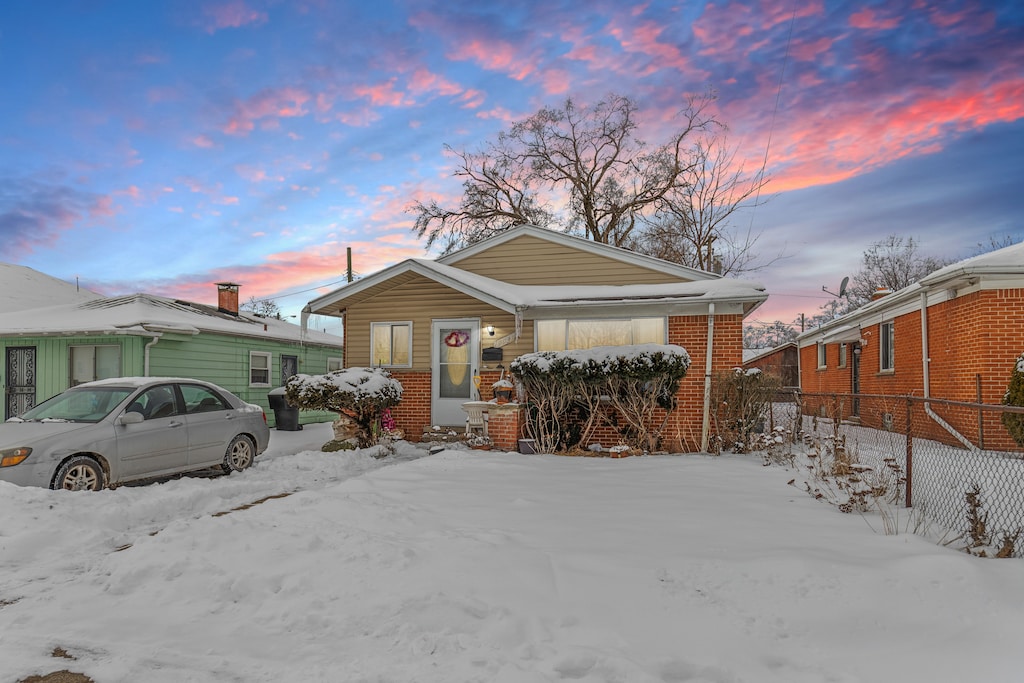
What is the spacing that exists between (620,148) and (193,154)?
2026cm

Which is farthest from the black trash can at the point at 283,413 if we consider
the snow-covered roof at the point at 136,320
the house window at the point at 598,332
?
the house window at the point at 598,332

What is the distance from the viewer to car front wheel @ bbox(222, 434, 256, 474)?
338 inches

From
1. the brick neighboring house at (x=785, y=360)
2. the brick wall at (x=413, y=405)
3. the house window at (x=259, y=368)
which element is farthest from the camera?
the brick neighboring house at (x=785, y=360)

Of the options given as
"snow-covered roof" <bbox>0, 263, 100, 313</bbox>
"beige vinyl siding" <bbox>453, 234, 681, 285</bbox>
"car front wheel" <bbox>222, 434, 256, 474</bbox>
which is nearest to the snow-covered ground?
"car front wheel" <bbox>222, 434, 256, 474</bbox>

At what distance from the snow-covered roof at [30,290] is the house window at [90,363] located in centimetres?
940

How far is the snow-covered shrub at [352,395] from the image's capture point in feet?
33.7

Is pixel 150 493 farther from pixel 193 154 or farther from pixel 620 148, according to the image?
pixel 620 148

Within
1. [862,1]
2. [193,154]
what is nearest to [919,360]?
[862,1]

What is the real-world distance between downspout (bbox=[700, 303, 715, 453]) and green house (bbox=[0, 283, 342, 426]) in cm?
941

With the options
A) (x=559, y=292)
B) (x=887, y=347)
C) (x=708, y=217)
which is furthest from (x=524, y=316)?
(x=708, y=217)

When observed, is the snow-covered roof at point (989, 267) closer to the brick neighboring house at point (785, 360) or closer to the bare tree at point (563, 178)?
the bare tree at point (563, 178)

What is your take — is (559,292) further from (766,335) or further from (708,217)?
(766,335)

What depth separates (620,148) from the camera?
27531 millimetres

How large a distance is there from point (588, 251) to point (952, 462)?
8.14 metres
